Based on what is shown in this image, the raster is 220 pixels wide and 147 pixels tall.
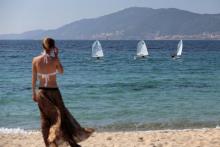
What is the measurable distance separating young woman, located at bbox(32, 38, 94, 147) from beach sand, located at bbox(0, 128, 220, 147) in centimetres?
207

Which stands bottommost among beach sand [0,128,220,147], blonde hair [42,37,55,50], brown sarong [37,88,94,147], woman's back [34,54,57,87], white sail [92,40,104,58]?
white sail [92,40,104,58]

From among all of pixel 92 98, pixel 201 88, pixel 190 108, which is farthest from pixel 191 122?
pixel 201 88

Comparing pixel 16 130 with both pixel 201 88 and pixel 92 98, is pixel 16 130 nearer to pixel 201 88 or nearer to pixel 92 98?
pixel 92 98

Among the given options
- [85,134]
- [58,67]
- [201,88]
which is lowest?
[201,88]

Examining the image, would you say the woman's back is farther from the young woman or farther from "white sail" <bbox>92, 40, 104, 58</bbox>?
"white sail" <bbox>92, 40, 104, 58</bbox>

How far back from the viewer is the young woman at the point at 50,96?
7.55 m

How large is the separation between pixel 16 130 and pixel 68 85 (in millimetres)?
13255

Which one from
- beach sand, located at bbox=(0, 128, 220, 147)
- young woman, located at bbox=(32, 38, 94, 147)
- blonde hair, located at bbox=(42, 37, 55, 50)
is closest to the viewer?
blonde hair, located at bbox=(42, 37, 55, 50)

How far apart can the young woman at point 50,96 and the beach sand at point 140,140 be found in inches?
81.4

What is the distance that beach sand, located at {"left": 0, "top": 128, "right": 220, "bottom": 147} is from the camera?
9.64 metres

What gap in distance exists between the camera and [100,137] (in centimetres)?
1081

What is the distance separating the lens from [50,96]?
25.0 feet

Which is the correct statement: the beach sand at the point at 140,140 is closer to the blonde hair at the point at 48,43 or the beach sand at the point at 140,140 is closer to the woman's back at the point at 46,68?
the woman's back at the point at 46,68

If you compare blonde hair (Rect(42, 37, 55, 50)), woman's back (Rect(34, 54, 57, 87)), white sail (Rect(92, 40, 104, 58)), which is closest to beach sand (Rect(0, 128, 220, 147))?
woman's back (Rect(34, 54, 57, 87))
